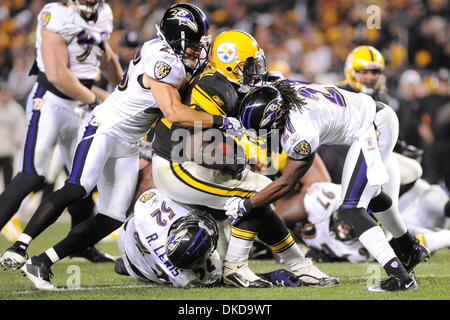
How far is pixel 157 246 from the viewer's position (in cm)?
445

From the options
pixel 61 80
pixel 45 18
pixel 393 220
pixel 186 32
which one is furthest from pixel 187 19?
pixel 393 220

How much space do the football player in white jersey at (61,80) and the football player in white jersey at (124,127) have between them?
59 centimetres

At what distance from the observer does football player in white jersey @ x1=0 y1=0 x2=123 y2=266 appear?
5.23m

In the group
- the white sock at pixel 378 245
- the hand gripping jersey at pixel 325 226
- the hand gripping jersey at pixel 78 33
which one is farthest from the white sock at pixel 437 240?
the hand gripping jersey at pixel 78 33

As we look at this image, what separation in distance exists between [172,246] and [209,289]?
16.6 inches

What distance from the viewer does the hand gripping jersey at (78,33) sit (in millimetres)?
5414

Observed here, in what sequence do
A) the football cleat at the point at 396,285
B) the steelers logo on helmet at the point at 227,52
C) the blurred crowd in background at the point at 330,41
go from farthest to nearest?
the blurred crowd in background at the point at 330,41
the steelers logo on helmet at the point at 227,52
the football cleat at the point at 396,285

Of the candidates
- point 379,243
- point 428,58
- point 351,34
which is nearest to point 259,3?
point 351,34

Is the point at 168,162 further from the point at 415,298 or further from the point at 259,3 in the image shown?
the point at 259,3

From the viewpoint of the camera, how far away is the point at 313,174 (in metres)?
6.41

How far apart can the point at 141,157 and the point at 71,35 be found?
127cm

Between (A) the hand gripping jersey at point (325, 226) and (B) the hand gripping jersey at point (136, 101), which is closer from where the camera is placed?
(B) the hand gripping jersey at point (136, 101)

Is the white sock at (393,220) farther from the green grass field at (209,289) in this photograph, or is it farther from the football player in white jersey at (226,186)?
the football player in white jersey at (226,186)

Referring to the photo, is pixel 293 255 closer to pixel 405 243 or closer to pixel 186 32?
pixel 405 243
